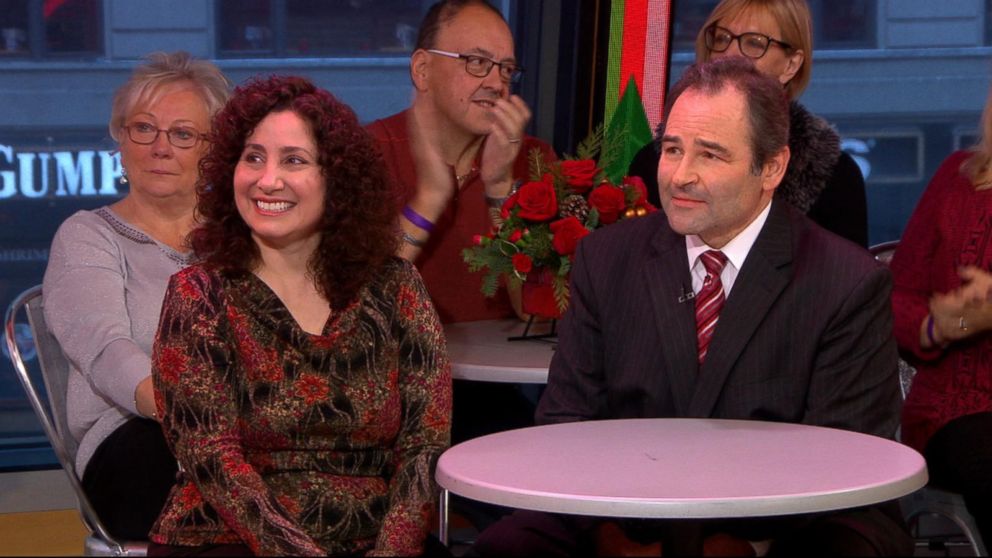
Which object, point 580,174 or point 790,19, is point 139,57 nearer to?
point 580,174

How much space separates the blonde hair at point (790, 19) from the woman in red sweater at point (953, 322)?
21.4 inches

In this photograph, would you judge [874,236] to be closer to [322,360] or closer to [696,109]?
[696,109]

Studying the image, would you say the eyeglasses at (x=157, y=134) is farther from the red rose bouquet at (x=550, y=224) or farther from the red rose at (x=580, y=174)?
the red rose at (x=580, y=174)

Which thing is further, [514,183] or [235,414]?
[514,183]

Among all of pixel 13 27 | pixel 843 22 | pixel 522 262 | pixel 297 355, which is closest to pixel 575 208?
pixel 522 262

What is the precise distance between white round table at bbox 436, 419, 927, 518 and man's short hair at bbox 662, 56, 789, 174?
0.57 metres

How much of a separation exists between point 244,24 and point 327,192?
3023mm

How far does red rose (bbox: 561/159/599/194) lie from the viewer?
3.51 metres

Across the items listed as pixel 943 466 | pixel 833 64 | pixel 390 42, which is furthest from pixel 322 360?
pixel 833 64

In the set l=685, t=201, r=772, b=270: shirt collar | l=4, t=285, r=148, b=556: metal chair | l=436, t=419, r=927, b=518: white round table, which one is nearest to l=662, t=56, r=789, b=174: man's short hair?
l=685, t=201, r=772, b=270: shirt collar

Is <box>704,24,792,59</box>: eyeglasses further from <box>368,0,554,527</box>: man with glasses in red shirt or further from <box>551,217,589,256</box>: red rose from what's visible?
<box>551,217,589,256</box>: red rose

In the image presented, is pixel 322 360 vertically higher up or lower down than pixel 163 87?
lower down

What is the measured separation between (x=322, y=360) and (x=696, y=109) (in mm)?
906

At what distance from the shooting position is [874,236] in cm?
640
